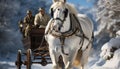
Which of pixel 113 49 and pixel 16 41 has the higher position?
pixel 16 41

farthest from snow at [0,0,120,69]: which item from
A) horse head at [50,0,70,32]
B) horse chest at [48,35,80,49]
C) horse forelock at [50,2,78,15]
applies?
horse head at [50,0,70,32]

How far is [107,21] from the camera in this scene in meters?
31.6

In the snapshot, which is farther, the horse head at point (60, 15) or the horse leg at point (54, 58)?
the horse leg at point (54, 58)

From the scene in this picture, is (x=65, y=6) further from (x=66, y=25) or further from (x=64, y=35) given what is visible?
(x=64, y=35)

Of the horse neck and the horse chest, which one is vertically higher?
the horse neck

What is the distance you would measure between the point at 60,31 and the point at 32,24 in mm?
4701

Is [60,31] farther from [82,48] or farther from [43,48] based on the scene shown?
[43,48]

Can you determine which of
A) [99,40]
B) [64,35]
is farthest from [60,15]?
[99,40]

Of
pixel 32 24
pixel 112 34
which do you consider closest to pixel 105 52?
pixel 32 24

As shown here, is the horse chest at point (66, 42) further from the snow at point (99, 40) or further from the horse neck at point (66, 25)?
the snow at point (99, 40)

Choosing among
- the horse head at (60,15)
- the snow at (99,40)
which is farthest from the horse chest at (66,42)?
the snow at (99,40)

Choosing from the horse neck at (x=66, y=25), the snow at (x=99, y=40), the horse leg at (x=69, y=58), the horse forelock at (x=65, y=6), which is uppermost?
the snow at (x=99, y=40)

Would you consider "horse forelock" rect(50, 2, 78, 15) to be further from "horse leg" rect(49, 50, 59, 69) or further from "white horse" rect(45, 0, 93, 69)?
"horse leg" rect(49, 50, 59, 69)

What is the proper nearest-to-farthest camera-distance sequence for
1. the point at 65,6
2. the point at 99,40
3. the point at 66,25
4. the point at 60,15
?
the point at 60,15 < the point at 65,6 < the point at 66,25 < the point at 99,40
